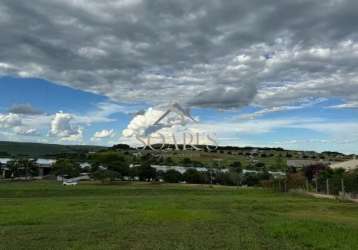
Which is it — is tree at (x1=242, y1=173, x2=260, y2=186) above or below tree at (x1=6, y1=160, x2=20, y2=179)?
below

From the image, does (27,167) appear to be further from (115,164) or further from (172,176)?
(172,176)

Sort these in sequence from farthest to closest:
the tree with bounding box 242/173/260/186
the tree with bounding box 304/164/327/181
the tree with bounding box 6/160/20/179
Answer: the tree with bounding box 6/160/20/179, the tree with bounding box 242/173/260/186, the tree with bounding box 304/164/327/181

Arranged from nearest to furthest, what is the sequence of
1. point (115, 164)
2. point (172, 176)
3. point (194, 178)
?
point (172, 176), point (194, 178), point (115, 164)

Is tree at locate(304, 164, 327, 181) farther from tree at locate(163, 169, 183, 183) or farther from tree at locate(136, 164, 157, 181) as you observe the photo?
tree at locate(136, 164, 157, 181)

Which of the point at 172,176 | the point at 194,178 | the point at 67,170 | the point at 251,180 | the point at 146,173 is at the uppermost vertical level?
the point at 67,170

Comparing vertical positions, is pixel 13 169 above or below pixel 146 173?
above

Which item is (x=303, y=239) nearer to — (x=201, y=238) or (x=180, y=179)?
(x=201, y=238)

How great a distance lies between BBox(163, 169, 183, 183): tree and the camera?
104m

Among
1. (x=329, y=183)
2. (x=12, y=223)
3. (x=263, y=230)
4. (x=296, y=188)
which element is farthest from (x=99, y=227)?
(x=296, y=188)

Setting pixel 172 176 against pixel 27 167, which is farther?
pixel 27 167

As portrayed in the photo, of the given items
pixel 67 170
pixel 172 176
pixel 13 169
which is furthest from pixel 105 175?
pixel 13 169

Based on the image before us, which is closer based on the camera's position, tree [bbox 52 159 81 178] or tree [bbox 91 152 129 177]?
tree [bbox 91 152 129 177]

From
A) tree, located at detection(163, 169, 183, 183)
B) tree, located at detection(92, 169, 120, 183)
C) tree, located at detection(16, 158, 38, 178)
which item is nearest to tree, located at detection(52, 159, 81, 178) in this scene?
tree, located at detection(16, 158, 38, 178)

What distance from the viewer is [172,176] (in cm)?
10400
